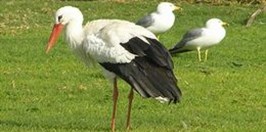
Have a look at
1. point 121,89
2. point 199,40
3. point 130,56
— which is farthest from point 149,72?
point 199,40

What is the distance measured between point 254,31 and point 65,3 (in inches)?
279

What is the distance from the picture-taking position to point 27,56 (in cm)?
1616

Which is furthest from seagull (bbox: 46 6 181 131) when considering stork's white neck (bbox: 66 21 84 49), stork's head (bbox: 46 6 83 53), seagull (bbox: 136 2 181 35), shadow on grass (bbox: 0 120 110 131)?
seagull (bbox: 136 2 181 35)

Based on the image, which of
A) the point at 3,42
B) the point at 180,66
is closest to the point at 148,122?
the point at 180,66

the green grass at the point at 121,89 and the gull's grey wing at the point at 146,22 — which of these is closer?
the green grass at the point at 121,89

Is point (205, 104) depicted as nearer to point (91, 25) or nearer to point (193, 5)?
point (91, 25)

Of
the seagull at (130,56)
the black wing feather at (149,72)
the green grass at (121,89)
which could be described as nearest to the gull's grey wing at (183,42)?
the green grass at (121,89)

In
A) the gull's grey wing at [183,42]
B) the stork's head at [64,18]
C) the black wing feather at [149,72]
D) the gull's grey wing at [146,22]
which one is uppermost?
the stork's head at [64,18]

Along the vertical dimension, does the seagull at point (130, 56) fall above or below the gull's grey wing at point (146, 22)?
above

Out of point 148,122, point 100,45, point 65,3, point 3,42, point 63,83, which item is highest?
point 100,45

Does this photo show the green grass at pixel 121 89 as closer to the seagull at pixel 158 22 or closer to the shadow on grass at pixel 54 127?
the shadow on grass at pixel 54 127

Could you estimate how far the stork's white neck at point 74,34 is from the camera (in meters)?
9.67

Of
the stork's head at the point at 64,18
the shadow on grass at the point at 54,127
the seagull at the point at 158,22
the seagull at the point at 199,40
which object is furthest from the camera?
the seagull at the point at 158,22

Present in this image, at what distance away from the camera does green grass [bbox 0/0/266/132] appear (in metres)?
10.2
